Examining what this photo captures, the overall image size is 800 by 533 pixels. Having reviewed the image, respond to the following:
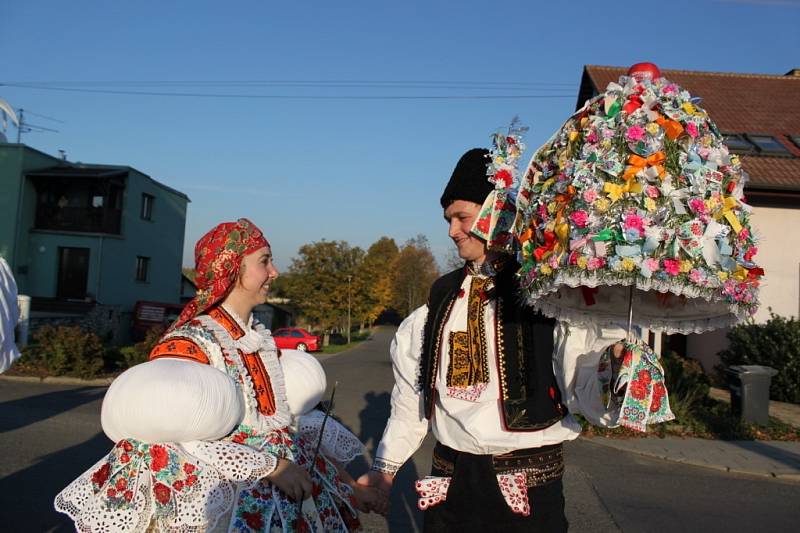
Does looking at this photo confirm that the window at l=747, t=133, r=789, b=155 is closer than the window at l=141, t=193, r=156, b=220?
Yes

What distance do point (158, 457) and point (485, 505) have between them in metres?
1.24

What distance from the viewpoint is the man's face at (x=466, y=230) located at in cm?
272

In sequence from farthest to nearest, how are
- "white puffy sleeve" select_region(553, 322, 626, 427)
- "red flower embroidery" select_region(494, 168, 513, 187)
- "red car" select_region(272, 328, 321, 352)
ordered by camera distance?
"red car" select_region(272, 328, 321, 352) → "red flower embroidery" select_region(494, 168, 513, 187) → "white puffy sleeve" select_region(553, 322, 626, 427)

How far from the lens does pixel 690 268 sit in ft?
5.44

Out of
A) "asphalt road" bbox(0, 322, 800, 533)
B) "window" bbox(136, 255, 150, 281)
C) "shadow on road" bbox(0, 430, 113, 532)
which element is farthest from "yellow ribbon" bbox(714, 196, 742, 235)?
"window" bbox(136, 255, 150, 281)

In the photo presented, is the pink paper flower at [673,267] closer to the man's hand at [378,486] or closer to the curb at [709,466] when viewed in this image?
the man's hand at [378,486]

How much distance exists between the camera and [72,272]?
28672mm

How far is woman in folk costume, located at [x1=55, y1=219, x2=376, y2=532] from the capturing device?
88.5 inches

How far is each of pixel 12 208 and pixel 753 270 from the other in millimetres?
32088

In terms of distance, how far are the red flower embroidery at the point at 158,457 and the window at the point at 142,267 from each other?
1210 inches

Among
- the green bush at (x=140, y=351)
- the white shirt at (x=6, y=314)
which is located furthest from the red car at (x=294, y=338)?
the white shirt at (x=6, y=314)

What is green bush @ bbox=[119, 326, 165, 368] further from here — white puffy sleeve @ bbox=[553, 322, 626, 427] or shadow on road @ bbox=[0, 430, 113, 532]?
white puffy sleeve @ bbox=[553, 322, 626, 427]

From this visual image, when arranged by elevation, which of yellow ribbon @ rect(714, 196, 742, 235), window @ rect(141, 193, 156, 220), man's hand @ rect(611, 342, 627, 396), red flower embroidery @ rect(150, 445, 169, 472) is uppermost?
window @ rect(141, 193, 156, 220)

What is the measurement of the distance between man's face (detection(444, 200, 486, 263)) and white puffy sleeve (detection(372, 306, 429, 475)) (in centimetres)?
39
